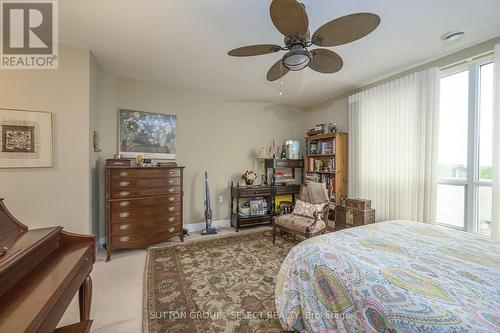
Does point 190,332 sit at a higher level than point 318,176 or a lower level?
lower

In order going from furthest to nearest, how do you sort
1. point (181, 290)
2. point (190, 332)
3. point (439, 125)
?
1. point (439, 125)
2. point (181, 290)
3. point (190, 332)

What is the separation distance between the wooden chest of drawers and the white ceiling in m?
1.49

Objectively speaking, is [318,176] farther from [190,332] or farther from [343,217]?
[190,332]

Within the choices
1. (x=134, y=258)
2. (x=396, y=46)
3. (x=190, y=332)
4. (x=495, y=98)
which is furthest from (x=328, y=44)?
(x=134, y=258)

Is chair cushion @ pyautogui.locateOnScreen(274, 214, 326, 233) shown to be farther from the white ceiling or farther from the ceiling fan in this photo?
the white ceiling

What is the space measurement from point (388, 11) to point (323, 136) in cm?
222

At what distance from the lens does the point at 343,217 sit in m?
3.32

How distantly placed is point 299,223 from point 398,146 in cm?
185

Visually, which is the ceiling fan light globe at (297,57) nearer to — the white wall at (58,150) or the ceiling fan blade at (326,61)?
the ceiling fan blade at (326,61)

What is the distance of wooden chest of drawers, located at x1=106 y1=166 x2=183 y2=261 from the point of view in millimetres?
2601

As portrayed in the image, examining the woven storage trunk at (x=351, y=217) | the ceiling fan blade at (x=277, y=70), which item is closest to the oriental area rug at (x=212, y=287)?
the woven storage trunk at (x=351, y=217)

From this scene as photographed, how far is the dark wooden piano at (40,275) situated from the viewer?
2.62ft

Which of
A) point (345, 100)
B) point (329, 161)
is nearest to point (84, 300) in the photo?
point (329, 161)

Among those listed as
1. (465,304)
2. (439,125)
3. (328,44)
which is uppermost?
(328,44)
